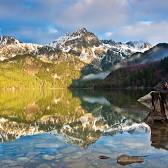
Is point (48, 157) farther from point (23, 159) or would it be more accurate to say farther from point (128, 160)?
point (128, 160)

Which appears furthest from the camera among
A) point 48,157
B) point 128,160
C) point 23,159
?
point 48,157

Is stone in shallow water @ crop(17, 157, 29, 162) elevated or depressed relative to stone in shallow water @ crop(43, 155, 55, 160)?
depressed

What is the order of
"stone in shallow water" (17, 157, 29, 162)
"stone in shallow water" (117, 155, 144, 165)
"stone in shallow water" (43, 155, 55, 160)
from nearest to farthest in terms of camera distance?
1. "stone in shallow water" (117, 155, 144, 165)
2. "stone in shallow water" (17, 157, 29, 162)
3. "stone in shallow water" (43, 155, 55, 160)

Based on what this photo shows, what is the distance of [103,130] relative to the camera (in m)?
42.4

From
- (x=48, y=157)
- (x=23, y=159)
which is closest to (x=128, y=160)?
(x=48, y=157)

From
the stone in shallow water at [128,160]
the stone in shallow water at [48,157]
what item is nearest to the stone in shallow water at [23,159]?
the stone in shallow water at [48,157]

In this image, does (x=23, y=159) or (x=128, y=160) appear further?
(x=23, y=159)

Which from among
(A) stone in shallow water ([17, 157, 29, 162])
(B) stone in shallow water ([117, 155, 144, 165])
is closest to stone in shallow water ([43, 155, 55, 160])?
(A) stone in shallow water ([17, 157, 29, 162])

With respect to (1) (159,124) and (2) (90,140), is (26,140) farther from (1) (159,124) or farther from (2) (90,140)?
(1) (159,124)

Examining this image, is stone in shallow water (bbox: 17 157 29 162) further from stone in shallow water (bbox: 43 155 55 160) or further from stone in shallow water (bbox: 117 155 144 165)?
stone in shallow water (bbox: 117 155 144 165)

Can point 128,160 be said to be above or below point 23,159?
above

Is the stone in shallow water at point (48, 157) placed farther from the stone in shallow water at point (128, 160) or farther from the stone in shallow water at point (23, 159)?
the stone in shallow water at point (128, 160)

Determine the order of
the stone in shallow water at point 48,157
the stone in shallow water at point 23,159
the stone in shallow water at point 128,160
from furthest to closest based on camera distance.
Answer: the stone in shallow water at point 48,157
the stone in shallow water at point 23,159
the stone in shallow water at point 128,160

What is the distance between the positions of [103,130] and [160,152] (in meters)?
15.5
